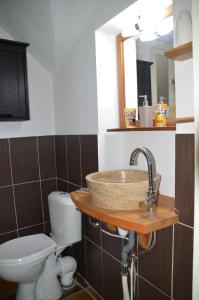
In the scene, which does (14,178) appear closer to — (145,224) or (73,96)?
(73,96)

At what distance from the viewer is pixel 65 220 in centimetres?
175

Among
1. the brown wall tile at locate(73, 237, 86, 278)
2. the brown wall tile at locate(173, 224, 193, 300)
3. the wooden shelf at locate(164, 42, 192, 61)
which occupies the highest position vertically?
the wooden shelf at locate(164, 42, 192, 61)

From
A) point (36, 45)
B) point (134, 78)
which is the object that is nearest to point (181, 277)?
point (134, 78)

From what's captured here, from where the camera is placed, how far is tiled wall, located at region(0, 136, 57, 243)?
1.99 m

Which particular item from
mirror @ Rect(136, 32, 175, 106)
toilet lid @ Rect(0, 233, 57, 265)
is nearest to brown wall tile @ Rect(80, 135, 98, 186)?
mirror @ Rect(136, 32, 175, 106)

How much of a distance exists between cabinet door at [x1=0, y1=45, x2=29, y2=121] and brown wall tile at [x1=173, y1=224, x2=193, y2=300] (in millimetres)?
1468

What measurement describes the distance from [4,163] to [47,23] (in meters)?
1.17

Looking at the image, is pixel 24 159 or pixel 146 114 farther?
pixel 24 159

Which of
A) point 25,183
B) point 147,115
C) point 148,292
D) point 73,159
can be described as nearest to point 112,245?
point 148,292

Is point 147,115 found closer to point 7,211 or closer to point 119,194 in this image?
point 119,194

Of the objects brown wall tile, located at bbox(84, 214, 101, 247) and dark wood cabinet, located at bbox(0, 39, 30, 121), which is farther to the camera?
dark wood cabinet, located at bbox(0, 39, 30, 121)

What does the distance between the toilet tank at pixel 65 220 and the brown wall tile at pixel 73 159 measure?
6.9 inches

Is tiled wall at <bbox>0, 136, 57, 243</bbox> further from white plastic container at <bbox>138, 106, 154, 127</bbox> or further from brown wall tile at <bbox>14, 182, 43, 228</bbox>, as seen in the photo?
white plastic container at <bbox>138, 106, 154, 127</bbox>

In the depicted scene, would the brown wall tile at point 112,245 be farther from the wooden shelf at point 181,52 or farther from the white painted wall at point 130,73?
the wooden shelf at point 181,52
